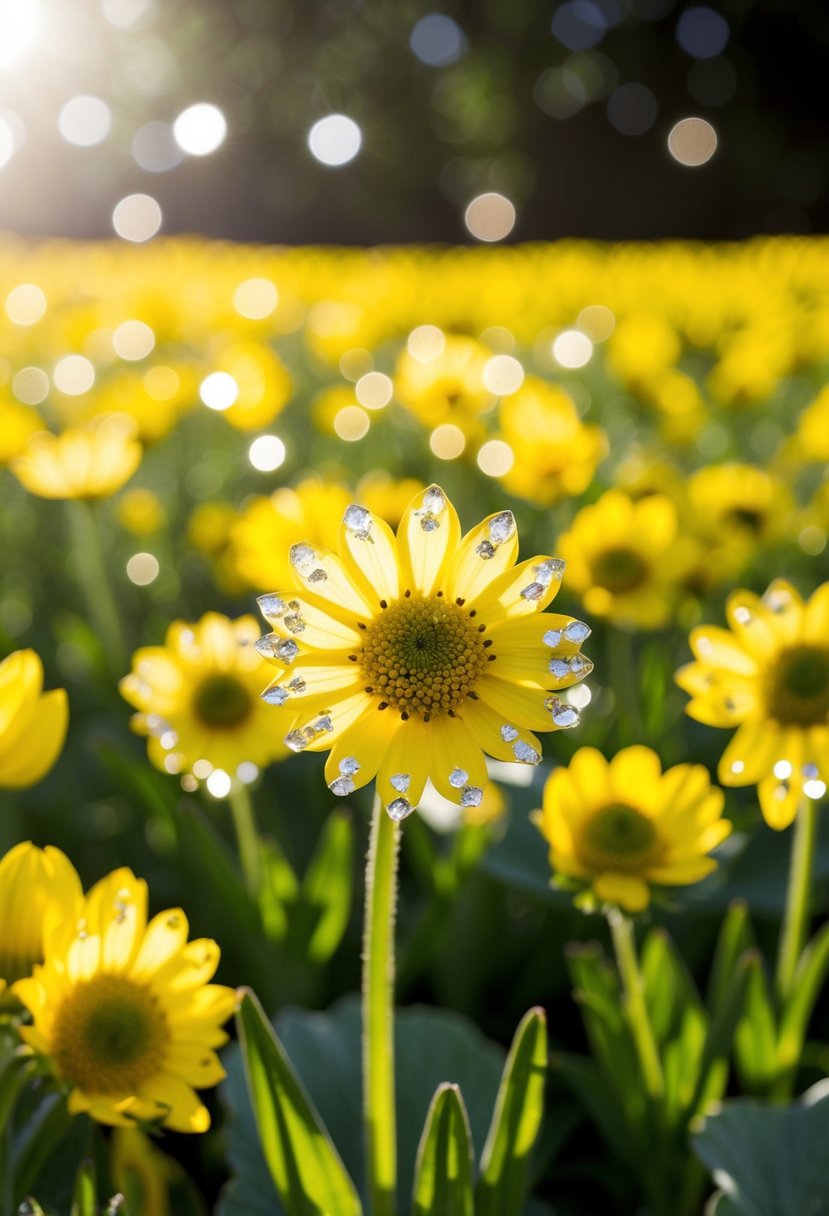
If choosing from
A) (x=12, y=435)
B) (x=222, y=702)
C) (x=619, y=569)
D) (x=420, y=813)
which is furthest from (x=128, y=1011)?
(x=12, y=435)

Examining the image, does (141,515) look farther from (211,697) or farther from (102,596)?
(211,697)

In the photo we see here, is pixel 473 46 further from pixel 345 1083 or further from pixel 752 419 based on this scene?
pixel 345 1083

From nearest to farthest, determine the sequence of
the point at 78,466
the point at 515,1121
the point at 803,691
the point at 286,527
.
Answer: the point at 515,1121 < the point at 803,691 < the point at 286,527 < the point at 78,466

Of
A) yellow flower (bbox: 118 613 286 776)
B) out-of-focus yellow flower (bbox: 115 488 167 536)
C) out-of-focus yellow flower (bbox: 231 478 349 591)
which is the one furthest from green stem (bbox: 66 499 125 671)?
yellow flower (bbox: 118 613 286 776)

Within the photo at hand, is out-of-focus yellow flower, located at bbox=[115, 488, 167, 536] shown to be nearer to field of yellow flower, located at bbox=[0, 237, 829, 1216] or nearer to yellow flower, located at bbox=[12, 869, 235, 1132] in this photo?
field of yellow flower, located at bbox=[0, 237, 829, 1216]

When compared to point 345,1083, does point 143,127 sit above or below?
above

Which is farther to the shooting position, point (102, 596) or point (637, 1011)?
point (102, 596)

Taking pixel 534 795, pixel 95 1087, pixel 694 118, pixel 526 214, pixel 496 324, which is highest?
pixel 694 118

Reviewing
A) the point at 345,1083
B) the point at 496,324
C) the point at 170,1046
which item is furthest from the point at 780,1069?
the point at 496,324
